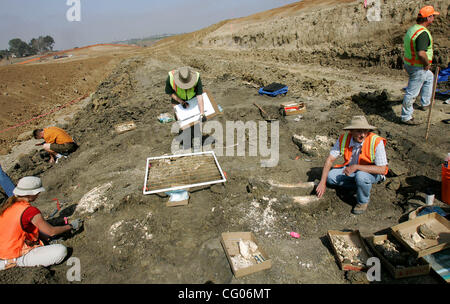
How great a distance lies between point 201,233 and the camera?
3527 millimetres

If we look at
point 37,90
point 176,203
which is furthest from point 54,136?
point 37,90

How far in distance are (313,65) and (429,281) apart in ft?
39.9

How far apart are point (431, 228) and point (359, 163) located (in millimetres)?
1118

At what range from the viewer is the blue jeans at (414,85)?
212 inches

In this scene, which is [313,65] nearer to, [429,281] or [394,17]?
[394,17]

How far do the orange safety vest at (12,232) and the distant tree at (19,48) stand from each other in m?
87.4

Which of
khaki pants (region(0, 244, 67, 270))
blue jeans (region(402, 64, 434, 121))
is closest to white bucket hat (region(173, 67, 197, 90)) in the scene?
khaki pants (region(0, 244, 67, 270))

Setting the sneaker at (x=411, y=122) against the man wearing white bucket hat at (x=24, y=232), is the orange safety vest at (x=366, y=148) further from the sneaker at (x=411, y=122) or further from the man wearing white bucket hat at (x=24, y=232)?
the man wearing white bucket hat at (x=24, y=232)

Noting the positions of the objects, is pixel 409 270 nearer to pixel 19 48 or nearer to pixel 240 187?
pixel 240 187

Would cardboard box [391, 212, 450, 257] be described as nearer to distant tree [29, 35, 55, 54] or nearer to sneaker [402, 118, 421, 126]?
sneaker [402, 118, 421, 126]

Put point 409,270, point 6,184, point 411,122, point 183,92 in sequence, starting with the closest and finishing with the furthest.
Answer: point 409,270 → point 6,184 → point 183,92 → point 411,122

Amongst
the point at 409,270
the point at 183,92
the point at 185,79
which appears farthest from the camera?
the point at 183,92

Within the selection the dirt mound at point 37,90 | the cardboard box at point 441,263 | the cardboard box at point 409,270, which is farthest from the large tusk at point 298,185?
the dirt mound at point 37,90

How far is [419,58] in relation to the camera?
5.14 metres
